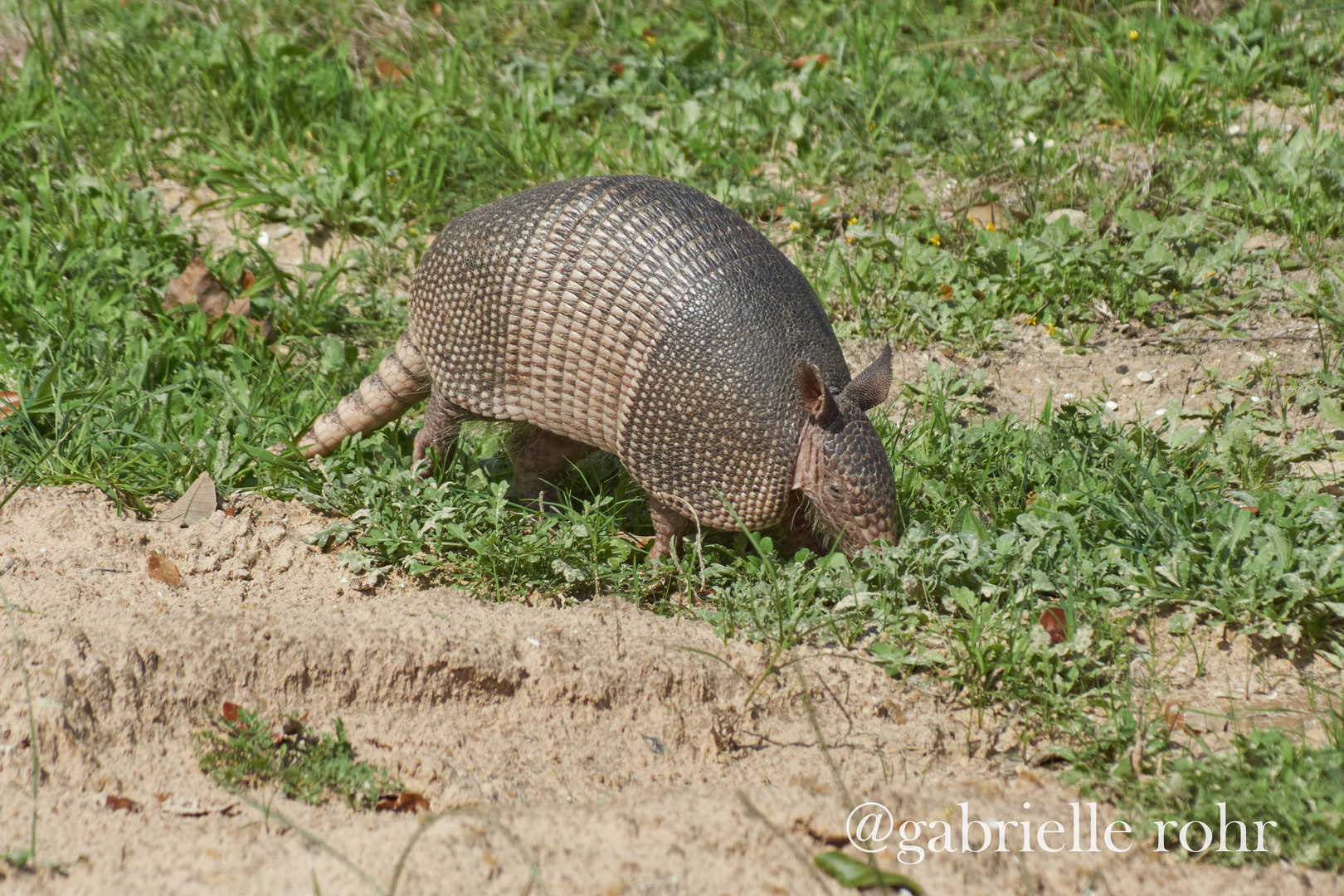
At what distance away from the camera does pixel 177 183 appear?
6109 mm

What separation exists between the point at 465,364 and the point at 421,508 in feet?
1.85

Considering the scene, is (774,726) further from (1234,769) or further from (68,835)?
(68,835)

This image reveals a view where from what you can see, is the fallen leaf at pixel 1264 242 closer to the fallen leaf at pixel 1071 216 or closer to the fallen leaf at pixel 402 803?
the fallen leaf at pixel 1071 216

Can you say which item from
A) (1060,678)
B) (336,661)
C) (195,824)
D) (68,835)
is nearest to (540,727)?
(336,661)

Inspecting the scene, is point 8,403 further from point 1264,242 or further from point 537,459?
point 1264,242

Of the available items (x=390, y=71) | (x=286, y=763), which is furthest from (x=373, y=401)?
(x=390, y=71)

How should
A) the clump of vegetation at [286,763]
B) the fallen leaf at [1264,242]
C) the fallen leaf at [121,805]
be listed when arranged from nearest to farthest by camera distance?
the fallen leaf at [121,805] → the clump of vegetation at [286,763] → the fallen leaf at [1264,242]

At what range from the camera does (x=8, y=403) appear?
4.32 m

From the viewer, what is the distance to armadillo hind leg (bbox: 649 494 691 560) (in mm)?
4105

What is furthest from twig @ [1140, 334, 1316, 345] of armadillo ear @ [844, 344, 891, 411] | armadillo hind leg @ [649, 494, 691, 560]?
armadillo hind leg @ [649, 494, 691, 560]

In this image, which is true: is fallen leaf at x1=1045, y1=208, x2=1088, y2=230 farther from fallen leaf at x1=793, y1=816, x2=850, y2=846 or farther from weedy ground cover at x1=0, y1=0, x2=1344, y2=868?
fallen leaf at x1=793, y1=816, x2=850, y2=846

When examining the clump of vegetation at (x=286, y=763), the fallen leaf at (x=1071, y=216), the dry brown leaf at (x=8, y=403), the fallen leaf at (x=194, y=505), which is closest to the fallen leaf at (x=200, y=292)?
the dry brown leaf at (x=8, y=403)

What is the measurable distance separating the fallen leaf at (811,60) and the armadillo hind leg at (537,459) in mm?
3300

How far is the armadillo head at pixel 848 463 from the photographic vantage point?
144 inches
